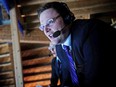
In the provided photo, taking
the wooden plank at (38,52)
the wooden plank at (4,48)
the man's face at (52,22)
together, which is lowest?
the wooden plank at (38,52)

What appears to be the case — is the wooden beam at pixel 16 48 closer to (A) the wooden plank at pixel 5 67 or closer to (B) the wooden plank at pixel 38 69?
(A) the wooden plank at pixel 5 67

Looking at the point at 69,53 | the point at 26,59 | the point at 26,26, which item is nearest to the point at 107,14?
the point at 26,26

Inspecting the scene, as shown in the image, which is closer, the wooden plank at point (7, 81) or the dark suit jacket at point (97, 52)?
the dark suit jacket at point (97, 52)

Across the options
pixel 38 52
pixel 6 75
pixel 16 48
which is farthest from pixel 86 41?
pixel 6 75

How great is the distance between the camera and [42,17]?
5.11 feet

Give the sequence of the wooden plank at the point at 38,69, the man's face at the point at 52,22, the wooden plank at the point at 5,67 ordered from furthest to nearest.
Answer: the wooden plank at the point at 38,69 → the wooden plank at the point at 5,67 → the man's face at the point at 52,22

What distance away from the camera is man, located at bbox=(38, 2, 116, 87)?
1.33m

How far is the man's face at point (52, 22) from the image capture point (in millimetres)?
1528

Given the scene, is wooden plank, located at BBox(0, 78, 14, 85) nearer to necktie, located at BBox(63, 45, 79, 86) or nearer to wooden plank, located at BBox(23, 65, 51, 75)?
wooden plank, located at BBox(23, 65, 51, 75)

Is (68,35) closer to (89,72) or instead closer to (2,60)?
(89,72)

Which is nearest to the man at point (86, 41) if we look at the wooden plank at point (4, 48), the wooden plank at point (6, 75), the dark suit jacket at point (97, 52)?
the dark suit jacket at point (97, 52)

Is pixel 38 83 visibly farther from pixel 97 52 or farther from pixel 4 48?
pixel 97 52

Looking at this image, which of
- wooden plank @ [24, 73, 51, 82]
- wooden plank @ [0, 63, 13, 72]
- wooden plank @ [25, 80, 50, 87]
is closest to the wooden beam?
wooden plank @ [0, 63, 13, 72]

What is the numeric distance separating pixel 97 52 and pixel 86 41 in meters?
0.10
